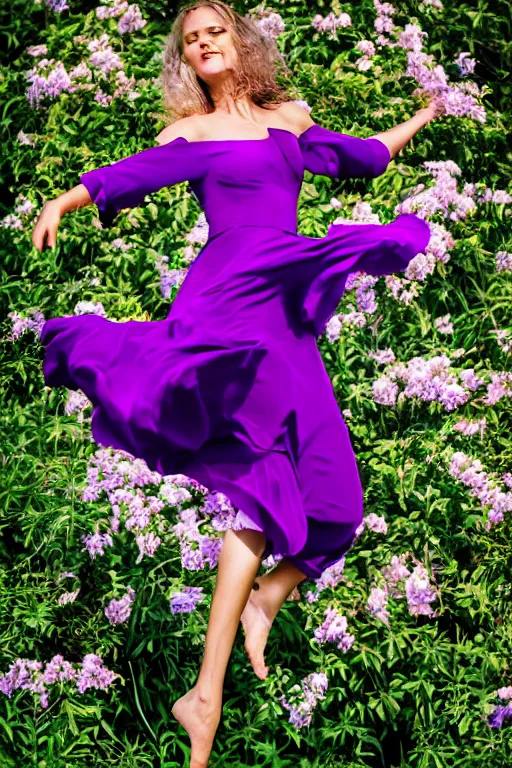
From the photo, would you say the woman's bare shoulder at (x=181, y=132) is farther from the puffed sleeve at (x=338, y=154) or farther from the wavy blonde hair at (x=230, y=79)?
the puffed sleeve at (x=338, y=154)

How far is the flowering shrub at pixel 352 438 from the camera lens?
13.8 feet

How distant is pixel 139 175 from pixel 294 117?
0.54 m

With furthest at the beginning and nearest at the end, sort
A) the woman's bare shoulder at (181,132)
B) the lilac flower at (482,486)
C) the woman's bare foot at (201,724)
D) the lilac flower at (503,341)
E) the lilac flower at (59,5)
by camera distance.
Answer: the lilac flower at (59,5) → the lilac flower at (503,341) → the lilac flower at (482,486) → the woman's bare shoulder at (181,132) → the woman's bare foot at (201,724)

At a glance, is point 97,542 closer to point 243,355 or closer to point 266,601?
point 266,601

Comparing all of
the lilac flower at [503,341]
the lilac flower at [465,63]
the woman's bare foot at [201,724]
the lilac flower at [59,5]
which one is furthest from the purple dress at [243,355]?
the lilac flower at [59,5]

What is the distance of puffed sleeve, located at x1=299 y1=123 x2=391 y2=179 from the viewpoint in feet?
11.5

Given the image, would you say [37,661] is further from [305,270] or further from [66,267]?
[305,270]

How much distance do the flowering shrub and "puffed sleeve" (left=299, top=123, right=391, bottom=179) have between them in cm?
107

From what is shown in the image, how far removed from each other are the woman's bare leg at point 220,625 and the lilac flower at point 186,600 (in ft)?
3.13

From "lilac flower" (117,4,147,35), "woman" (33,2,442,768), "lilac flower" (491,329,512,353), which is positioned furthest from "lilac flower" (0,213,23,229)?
"lilac flower" (491,329,512,353)

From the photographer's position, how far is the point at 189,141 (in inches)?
134

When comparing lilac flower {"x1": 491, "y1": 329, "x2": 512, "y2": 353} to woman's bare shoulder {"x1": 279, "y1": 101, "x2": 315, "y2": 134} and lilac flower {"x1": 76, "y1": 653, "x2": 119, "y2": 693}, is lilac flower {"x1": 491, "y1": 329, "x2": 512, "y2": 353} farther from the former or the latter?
lilac flower {"x1": 76, "y1": 653, "x2": 119, "y2": 693}

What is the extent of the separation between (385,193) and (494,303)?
51 centimetres

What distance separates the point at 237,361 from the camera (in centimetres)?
319
